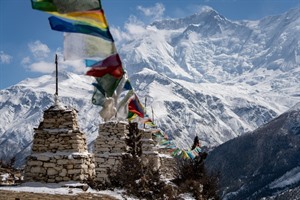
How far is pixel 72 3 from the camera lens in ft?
50.7

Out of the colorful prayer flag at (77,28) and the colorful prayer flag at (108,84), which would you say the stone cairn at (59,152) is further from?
the colorful prayer flag at (77,28)

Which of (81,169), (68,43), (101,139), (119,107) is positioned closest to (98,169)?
(101,139)

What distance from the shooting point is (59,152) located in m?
21.4

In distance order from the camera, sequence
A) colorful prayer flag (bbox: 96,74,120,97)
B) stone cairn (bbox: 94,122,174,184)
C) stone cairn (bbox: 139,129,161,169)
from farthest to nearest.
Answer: stone cairn (bbox: 139,129,161,169)
stone cairn (bbox: 94,122,174,184)
colorful prayer flag (bbox: 96,74,120,97)

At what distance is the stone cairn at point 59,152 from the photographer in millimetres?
21203

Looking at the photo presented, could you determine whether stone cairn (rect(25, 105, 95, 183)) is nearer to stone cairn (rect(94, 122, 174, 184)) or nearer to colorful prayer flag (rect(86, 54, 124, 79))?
colorful prayer flag (rect(86, 54, 124, 79))

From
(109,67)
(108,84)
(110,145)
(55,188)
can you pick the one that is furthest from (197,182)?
(109,67)

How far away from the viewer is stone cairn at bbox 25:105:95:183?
69.6 feet

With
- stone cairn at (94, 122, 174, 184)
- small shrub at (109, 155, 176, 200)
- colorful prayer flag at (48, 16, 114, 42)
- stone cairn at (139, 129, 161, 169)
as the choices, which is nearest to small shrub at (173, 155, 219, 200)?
stone cairn at (94, 122, 174, 184)

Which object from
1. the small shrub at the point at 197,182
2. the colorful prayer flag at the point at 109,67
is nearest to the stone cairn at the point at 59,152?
the colorful prayer flag at the point at 109,67

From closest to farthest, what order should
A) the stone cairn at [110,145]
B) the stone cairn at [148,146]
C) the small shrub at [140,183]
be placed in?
the small shrub at [140,183]
the stone cairn at [110,145]
the stone cairn at [148,146]

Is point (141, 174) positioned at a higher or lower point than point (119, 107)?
lower

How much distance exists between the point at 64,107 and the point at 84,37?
774 centimetres

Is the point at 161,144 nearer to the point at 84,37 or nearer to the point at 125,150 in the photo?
the point at 125,150
